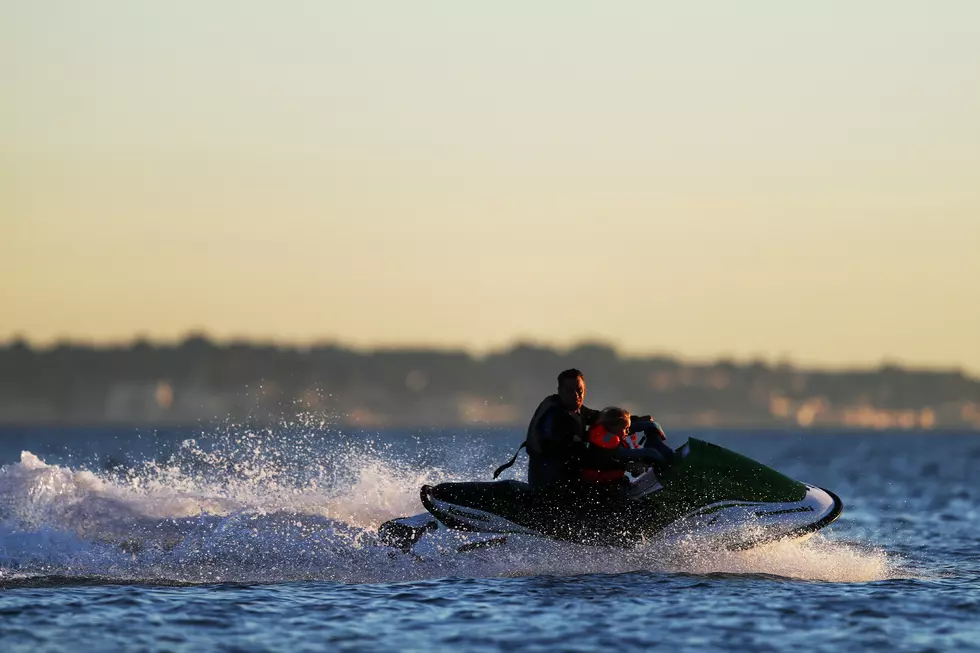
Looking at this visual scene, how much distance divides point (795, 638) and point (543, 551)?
14.1 ft

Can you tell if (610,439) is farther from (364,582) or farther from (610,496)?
(364,582)

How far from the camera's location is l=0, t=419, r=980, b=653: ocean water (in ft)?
45.5

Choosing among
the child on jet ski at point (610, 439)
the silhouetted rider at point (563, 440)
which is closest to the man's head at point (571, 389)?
the silhouetted rider at point (563, 440)

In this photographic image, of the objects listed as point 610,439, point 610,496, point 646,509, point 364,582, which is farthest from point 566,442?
point 364,582

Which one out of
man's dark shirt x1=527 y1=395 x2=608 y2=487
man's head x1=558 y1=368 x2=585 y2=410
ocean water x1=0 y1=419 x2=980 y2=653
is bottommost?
ocean water x1=0 y1=419 x2=980 y2=653

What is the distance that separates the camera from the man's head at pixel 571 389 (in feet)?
55.4

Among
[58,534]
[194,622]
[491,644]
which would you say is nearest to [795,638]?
[491,644]

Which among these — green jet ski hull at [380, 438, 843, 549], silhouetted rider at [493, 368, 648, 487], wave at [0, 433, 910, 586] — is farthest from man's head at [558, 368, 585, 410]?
wave at [0, 433, 910, 586]

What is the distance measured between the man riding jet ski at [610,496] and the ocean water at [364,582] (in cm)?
32

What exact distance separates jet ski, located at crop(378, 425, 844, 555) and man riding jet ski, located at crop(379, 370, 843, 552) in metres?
0.01

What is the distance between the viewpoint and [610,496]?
1714cm

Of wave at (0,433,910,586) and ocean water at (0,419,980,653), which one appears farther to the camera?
wave at (0,433,910,586)

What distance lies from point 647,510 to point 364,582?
11.3ft

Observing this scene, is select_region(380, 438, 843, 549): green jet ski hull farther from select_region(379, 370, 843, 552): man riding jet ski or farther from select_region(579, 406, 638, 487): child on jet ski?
select_region(579, 406, 638, 487): child on jet ski
